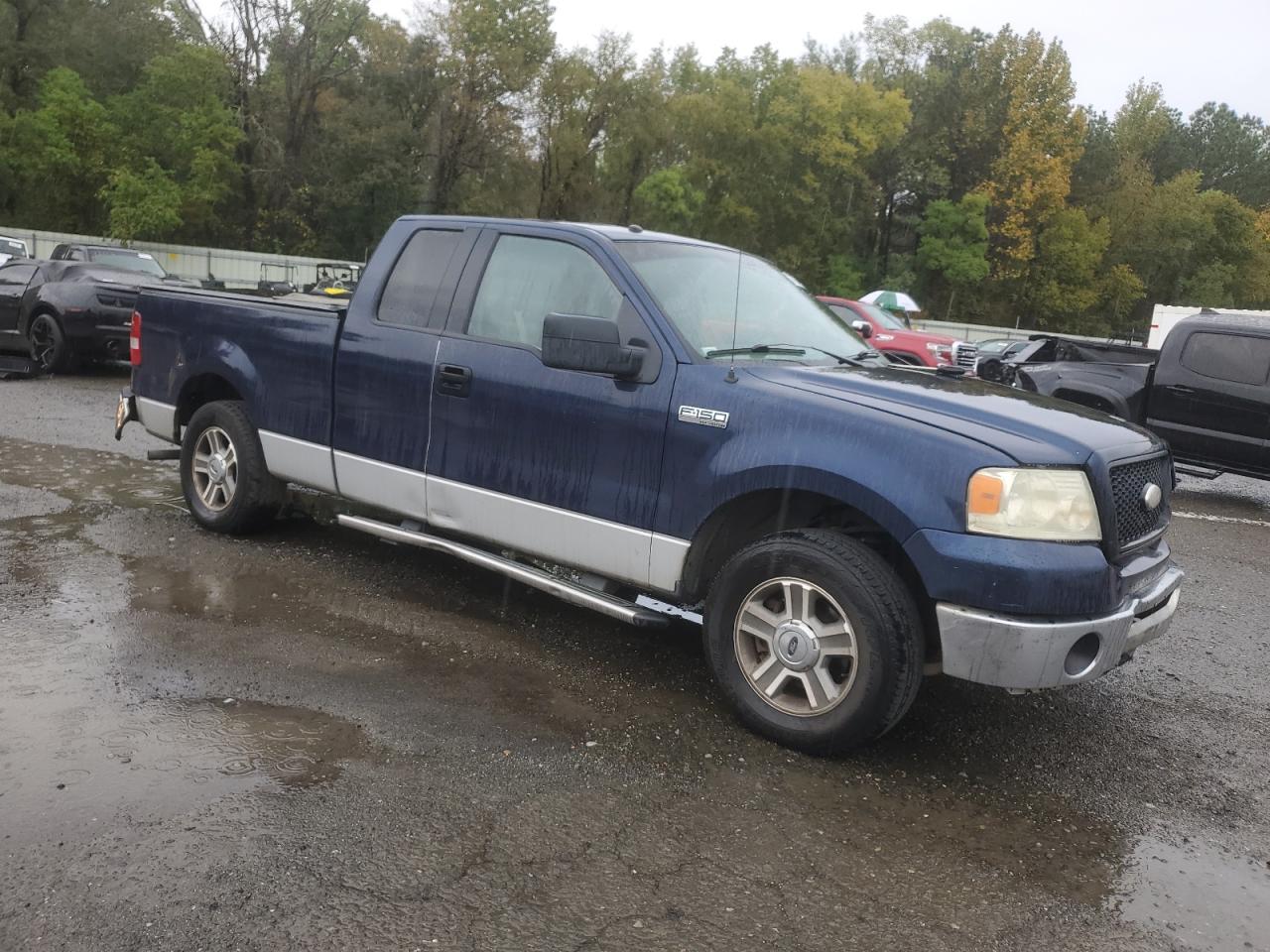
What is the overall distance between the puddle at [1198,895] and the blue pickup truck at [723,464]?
63cm

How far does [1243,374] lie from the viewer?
1071 centimetres

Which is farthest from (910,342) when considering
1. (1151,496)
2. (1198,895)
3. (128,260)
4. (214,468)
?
(1198,895)

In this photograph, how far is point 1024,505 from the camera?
3.64 m

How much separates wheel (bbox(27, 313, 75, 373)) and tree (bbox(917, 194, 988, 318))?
4516cm

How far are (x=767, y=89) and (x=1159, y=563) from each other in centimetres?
5570

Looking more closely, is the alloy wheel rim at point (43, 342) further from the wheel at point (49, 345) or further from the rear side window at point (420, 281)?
the rear side window at point (420, 281)

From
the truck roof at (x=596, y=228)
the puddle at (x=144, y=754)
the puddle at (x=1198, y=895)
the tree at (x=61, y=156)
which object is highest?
the tree at (x=61, y=156)

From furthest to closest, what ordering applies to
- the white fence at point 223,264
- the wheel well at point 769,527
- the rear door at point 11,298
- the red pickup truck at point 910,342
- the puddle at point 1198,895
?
the white fence at point 223,264 < the red pickup truck at point 910,342 < the rear door at point 11,298 < the wheel well at point 769,527 < the puddle at point 1198,895

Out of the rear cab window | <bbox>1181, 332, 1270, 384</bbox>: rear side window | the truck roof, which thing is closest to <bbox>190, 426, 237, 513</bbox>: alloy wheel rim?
the rear cab window

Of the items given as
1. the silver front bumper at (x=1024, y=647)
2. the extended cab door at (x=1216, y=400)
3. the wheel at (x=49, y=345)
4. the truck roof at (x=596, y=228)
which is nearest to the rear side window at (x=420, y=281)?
the truck roof at (x=596, y=228)

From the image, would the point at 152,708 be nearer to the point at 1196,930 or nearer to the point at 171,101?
the point at 1196,930

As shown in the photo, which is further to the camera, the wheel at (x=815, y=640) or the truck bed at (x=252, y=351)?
the truck bed at (x=252, y=351)

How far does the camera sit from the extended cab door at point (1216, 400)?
10.6m

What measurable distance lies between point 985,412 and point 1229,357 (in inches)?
329
